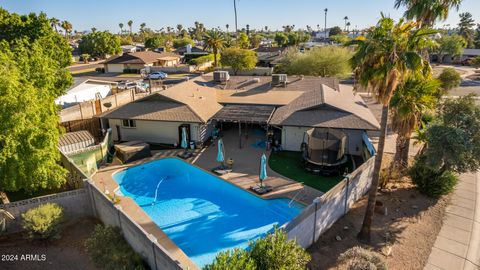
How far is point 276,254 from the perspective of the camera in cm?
1041

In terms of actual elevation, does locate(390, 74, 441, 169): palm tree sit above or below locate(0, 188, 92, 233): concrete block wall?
above

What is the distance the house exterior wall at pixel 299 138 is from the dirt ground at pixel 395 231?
5882 millimetres

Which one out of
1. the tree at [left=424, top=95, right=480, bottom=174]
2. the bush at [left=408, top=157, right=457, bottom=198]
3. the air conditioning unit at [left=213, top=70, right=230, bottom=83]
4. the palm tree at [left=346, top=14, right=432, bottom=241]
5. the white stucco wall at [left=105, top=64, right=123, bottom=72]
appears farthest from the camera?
the white stucco wall at [left=105, top=64, right=123, bottom=72]

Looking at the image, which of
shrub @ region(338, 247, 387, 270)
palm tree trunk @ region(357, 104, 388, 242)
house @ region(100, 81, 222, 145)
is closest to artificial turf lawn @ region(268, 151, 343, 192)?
palm tree trunk @ region(357, 104, 388, 242)

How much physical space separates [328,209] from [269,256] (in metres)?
5.53

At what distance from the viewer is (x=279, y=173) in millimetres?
21578

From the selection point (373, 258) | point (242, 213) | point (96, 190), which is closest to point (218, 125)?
point (242, 213)

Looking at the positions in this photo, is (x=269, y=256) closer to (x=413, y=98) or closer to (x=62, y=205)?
(x=62, y=205)

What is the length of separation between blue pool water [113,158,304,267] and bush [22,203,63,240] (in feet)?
15.3

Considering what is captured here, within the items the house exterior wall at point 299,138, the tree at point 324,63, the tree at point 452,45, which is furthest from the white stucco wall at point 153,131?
the tree at point 452,45

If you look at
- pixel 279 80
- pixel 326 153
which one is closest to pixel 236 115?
pixel 326 153

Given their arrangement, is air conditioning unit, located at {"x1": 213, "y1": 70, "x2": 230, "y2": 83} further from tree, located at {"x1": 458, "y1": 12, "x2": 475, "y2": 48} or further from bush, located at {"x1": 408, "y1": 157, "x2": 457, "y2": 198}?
tree, located at {"x1": 458, "y1": 12, "x2": 475, "y2": 48}

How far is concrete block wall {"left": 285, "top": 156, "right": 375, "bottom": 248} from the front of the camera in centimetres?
1297

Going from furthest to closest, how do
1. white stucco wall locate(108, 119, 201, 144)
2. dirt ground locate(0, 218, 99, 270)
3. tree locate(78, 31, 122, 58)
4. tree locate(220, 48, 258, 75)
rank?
tree locate(78, 31, 122, 58)
tree locate(220, 48, 258, 75)
white stucco wall locate(108, 119, 201, 144)
dirt ground locate(0, 218, 99, 270)
